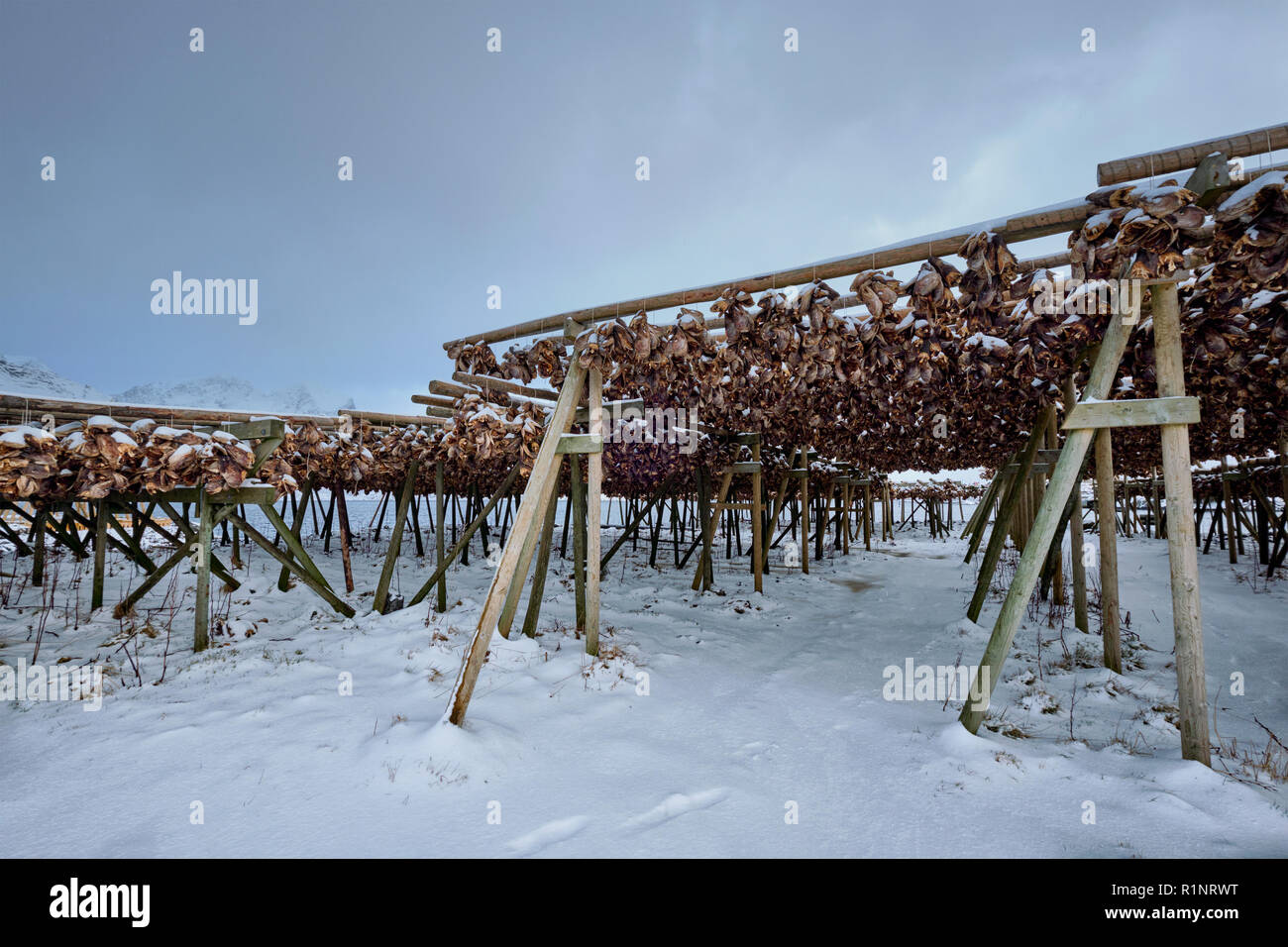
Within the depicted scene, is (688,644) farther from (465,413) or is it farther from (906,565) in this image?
(906,565)

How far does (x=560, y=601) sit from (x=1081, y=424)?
832cm

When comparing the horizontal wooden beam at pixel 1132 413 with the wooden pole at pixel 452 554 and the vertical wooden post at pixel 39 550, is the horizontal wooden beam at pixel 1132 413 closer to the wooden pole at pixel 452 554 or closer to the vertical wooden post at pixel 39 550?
the wooden pole at pixel 452 554

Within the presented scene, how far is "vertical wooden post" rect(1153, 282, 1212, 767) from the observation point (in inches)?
141

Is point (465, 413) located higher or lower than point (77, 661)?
higher

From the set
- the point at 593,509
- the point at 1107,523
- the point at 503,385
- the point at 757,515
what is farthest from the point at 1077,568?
the point at 503,385

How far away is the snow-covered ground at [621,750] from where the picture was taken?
297 centimetres

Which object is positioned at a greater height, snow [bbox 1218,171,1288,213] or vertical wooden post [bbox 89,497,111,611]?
snow [bbox 1218,171,1288,213]

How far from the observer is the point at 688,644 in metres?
7.32

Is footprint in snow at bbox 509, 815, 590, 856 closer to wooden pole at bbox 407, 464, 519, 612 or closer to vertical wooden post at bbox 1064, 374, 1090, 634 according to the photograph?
wooden pole at bbox 407, 464, 519, 612

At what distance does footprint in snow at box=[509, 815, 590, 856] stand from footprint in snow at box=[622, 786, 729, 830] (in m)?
0.28

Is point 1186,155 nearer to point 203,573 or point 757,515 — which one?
point 757,515

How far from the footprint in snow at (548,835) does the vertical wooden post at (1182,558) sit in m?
4.03

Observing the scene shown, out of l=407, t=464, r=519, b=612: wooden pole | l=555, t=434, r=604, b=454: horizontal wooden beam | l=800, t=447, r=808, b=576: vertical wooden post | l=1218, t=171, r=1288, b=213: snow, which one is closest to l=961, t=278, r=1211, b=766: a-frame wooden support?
l=1218, t=171, r=1288, b=213: snow
